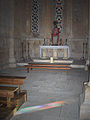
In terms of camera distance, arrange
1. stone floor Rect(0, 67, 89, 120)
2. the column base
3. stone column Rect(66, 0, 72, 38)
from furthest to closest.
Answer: stone column Rect(66, 0, 72, 38)
the column base
stone floor Rect(0, 67, 89, 120)

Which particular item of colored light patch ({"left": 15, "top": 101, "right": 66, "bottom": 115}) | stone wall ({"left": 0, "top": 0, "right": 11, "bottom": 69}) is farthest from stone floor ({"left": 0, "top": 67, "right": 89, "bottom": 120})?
stone wall ({"left": 0, "top": 0, "right": 11, "bottom": 69})

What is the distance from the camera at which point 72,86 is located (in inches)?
222

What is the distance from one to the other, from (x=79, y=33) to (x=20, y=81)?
9.69 meters

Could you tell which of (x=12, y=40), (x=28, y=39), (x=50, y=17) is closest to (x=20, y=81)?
(x=12, y=40)

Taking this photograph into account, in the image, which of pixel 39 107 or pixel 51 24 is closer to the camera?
pixel 39 107

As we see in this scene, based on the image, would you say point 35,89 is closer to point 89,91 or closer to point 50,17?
point 89,91

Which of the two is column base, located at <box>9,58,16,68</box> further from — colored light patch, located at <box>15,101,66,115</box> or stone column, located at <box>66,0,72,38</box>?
colored light patch, located at <box>15,101,66,115</box>

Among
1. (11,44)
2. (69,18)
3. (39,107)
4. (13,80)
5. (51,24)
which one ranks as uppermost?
(69,18)

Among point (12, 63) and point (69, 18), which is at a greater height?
point (69, 18)

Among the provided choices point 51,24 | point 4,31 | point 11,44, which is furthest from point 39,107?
point 51,24

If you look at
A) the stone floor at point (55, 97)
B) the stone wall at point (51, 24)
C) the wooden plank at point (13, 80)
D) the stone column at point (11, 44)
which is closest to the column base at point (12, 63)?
the stone column at point (11, 44)

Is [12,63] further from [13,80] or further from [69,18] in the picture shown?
[13,80]

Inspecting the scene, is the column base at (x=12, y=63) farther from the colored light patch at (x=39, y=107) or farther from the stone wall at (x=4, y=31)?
the colored light patch at (x=39, y=107)

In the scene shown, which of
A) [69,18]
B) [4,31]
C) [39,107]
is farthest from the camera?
[69,18]
